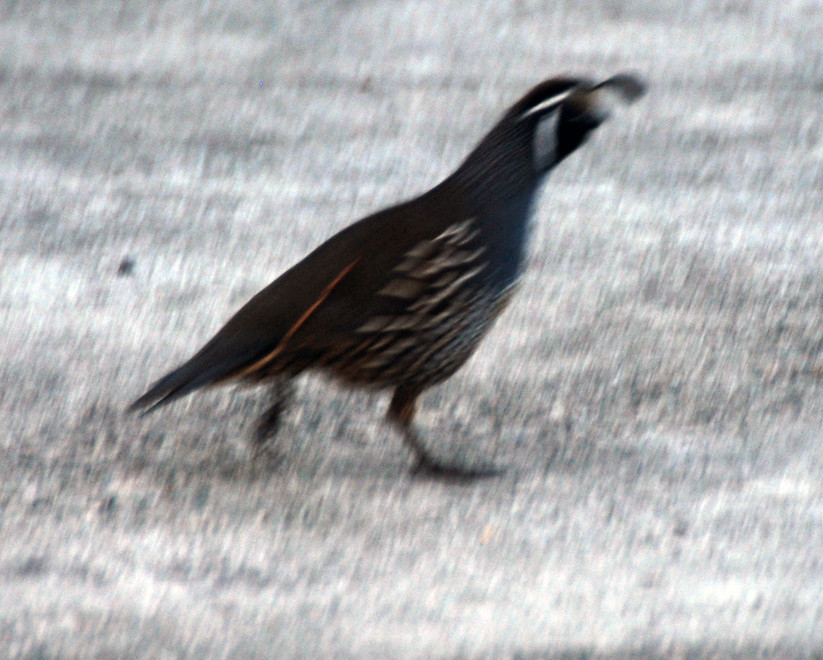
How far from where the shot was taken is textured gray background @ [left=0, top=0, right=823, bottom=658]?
121 inches

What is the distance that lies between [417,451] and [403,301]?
1.63ft

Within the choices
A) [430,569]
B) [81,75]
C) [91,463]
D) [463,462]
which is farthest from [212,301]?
[81,75]

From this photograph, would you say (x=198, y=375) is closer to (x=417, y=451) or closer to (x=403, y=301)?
(x=403, y=301)

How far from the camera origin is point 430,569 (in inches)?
126

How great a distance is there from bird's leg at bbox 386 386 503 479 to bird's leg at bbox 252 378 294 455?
0.32 m

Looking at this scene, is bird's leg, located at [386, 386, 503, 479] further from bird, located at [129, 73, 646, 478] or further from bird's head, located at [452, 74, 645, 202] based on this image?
bird's head, located at [452, 74, 645, 202]

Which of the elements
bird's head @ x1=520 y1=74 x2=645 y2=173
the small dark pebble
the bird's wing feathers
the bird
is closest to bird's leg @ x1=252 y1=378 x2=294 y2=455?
the bird

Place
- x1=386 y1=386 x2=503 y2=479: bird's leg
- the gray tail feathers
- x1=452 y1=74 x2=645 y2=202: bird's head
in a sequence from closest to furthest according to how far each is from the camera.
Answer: the gray tail feathers → x1=386 y1=386 x2=503 y2=479: bird's leg → x1=452 y1=74 x2=645 y2=202: bird's head

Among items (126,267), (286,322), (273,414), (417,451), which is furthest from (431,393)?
(126,267)

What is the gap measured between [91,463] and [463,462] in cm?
114

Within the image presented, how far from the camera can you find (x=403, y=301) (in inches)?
137

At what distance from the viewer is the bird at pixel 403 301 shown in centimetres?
339

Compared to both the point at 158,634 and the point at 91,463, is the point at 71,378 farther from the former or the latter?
the point at 158,634

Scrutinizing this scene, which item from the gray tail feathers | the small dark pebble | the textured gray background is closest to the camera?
the textured gray background
